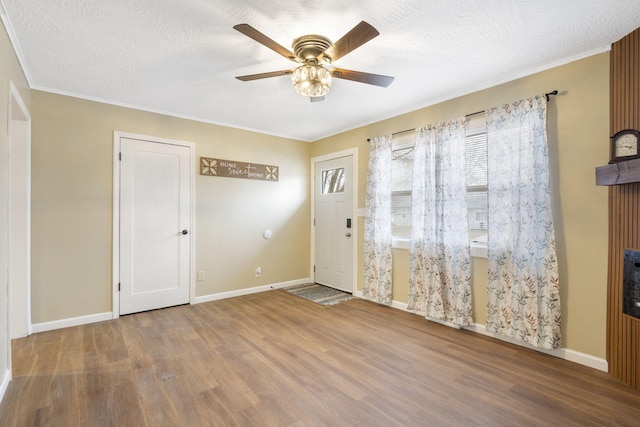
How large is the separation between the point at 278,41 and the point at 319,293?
3.35 m

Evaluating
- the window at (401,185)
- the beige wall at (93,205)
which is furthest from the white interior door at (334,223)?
the beige wall at (93,205)

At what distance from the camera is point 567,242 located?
2439 mm

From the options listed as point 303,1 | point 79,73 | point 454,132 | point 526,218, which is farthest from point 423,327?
point 79,73

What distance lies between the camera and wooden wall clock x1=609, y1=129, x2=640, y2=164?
2.03m

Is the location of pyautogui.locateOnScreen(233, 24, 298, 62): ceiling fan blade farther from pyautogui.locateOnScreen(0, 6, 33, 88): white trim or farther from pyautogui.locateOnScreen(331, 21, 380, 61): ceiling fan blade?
pyautogui.locateOnScreen(0, 6, 33, 88): white trim

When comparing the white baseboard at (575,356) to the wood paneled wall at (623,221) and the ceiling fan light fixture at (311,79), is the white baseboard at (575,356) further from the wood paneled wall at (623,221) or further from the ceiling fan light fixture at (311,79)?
the ceiling fan light fixture at (311,79)

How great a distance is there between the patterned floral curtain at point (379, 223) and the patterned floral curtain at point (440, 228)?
40 centimetres

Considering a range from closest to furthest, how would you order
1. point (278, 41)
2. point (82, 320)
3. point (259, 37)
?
point (259, 37) < point (278, 41) < point (82, 320)

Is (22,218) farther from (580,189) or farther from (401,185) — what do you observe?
(580,189)

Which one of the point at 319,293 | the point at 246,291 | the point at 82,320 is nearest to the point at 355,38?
the point at 319,293

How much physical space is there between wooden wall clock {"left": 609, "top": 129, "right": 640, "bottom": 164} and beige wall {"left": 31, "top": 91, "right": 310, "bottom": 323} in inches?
156

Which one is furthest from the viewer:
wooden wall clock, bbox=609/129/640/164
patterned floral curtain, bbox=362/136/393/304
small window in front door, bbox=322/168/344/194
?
small window in front door, bbox=322/168/344/194

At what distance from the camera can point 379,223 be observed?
3.88 meters

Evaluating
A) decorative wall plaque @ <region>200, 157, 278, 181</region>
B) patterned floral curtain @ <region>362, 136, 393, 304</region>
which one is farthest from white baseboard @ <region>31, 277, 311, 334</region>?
patterned floral curtain @ <region>362, 136, 393, 304</region>
